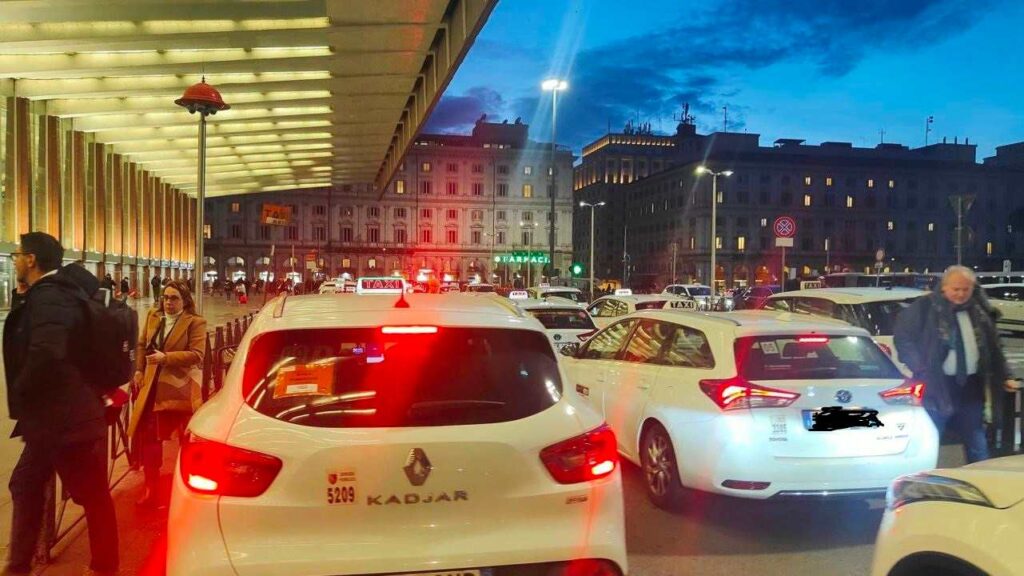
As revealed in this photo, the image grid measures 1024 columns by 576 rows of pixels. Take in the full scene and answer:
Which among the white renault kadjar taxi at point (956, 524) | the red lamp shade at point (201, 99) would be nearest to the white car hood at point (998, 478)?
the white renault kadjar taxi at point (956, 524)

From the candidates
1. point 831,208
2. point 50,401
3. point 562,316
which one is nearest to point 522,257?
point 562,316

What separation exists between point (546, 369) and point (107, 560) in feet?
10.1

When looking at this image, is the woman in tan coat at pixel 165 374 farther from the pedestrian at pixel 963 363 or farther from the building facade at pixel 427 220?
the building facade at pixel 427 220

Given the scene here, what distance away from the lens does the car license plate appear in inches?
218

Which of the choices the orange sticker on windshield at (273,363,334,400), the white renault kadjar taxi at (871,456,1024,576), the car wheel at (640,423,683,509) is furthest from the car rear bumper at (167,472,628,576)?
the car wheel at (640,423,683,509)

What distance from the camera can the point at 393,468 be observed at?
2.93 m

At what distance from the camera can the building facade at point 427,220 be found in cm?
10556

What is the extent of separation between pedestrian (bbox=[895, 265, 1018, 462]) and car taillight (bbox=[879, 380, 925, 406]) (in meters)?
0.14

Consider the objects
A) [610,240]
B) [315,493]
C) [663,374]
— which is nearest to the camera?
[315,493]

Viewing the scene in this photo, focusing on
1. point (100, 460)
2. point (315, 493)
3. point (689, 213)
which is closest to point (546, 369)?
point (315, 493)

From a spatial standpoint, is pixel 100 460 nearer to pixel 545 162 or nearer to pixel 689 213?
pixel 689 213

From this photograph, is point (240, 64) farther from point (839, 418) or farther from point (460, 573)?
point (460, 573)

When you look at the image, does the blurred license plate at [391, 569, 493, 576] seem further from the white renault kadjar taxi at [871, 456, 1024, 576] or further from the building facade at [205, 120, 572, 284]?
the building facade at [205, 120, 572, 284]

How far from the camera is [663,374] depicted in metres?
6.56
